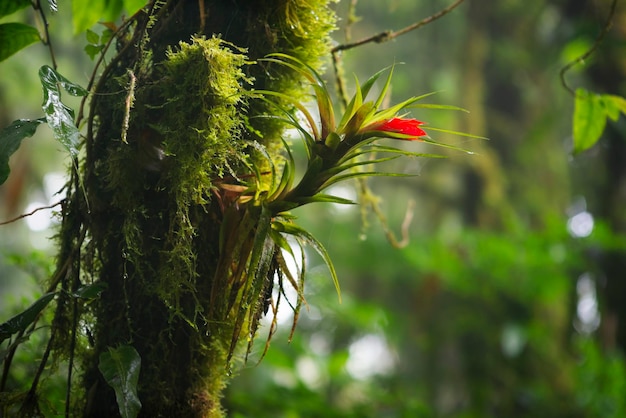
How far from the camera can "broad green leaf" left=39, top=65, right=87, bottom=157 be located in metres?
0.80

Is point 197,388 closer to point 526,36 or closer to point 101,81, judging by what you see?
point 101,81

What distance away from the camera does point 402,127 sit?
87 centimetres

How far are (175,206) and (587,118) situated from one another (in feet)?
3.49

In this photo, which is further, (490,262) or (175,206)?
(490,262)

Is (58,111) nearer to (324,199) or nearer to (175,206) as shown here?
(175,206)

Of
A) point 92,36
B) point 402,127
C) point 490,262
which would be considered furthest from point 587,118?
point 490,262

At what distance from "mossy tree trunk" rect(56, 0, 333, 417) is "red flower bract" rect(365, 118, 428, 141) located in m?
0.20

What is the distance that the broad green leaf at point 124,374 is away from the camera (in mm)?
834

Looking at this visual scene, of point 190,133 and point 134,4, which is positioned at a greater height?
point 134,4

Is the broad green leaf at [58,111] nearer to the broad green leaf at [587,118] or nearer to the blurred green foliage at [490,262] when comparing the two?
the blurred green foliage at [490,262]

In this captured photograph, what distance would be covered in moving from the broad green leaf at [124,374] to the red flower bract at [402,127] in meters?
0.53

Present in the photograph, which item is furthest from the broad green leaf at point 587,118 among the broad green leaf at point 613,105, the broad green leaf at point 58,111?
the broad green leaf at point 58,111

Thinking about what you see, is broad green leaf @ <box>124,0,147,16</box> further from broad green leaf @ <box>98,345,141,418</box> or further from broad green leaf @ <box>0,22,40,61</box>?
broad green leaf @ <box>98,345,141,418</box>

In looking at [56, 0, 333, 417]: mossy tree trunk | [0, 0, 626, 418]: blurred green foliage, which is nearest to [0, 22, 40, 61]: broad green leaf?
[56, 0, 333, 417]: mossy tree trunk
